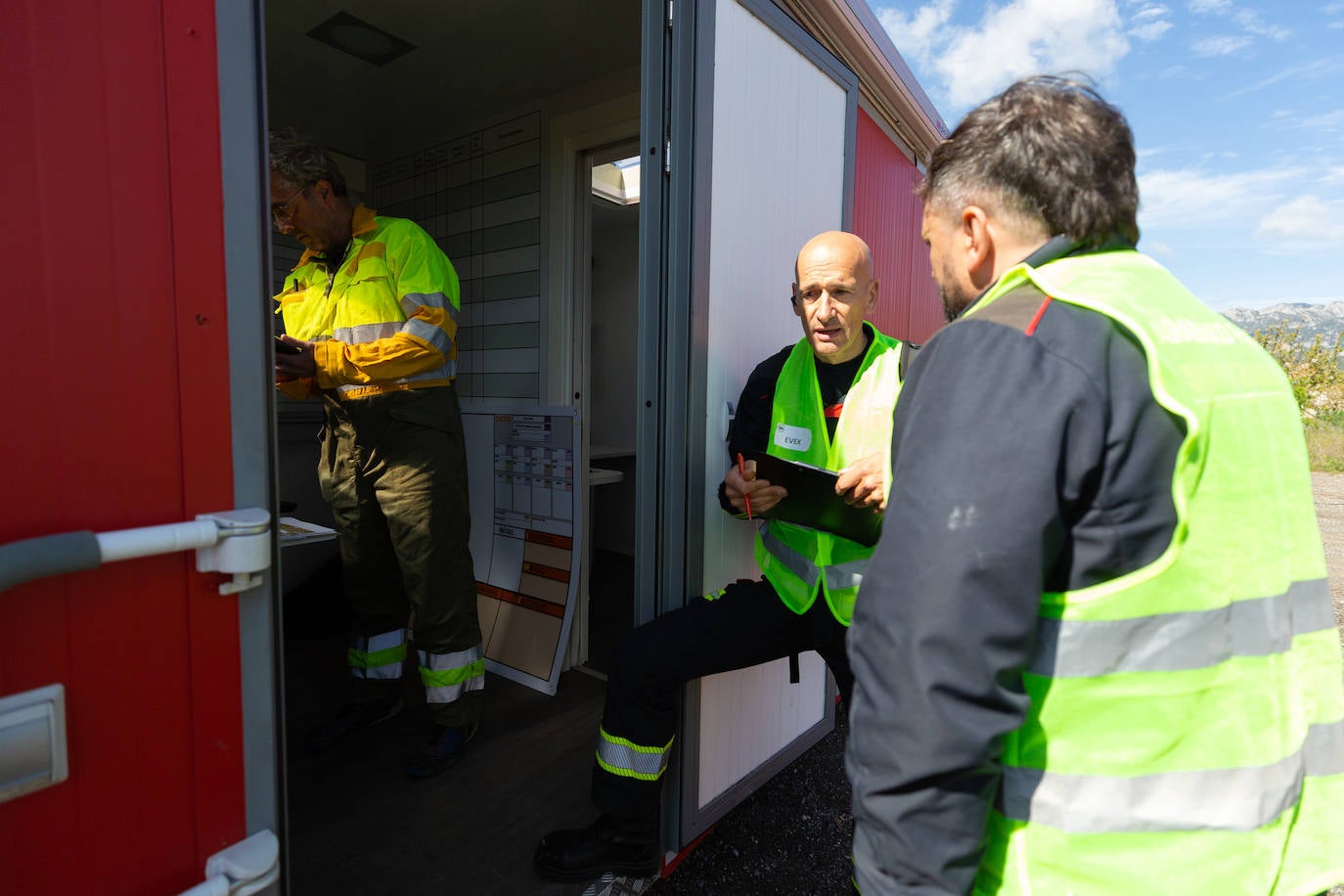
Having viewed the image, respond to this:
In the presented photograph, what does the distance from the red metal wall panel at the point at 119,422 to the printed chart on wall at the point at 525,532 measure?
224 cm

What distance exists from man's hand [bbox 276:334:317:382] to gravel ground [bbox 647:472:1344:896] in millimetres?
2047

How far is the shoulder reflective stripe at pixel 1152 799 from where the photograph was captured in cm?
84

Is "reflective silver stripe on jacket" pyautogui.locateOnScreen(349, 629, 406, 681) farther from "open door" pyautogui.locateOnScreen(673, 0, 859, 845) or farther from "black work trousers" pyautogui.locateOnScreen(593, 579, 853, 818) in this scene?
"open door" pyautogui.locateOnScreen(673, 0, 859, 845)

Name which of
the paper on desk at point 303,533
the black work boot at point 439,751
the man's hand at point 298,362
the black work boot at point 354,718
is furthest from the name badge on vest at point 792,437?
the black work boot at point 354,718

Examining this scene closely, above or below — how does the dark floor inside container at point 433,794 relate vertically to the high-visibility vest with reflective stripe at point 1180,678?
below

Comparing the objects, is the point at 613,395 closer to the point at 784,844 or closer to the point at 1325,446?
the point at 784,844

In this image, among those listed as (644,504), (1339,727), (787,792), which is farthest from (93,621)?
(787,792)

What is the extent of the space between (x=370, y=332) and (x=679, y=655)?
1.57m

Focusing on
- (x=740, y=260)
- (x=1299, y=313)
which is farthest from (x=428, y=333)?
(x=1299, y=313)

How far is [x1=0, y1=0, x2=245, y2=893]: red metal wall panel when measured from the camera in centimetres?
83

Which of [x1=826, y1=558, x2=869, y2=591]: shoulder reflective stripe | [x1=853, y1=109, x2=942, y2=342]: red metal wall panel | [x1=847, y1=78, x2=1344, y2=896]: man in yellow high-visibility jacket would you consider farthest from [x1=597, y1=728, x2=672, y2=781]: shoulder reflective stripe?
[x1=853, y1=109, x2=942, y2=342]: red metal wall panel

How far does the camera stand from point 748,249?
2.43m

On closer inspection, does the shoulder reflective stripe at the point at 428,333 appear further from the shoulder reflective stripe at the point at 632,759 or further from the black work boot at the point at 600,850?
the black work boot at the point at 600,850

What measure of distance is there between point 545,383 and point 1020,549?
10.6 ft
